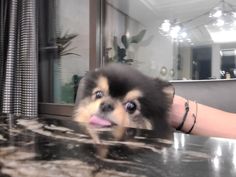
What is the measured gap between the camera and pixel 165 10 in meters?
1.71

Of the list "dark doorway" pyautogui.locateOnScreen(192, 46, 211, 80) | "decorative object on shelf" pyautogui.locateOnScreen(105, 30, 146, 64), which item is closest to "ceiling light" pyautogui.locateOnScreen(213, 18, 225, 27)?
"dark doorway" pyautogui.locateOnScreen(192, 46, 211, 80)

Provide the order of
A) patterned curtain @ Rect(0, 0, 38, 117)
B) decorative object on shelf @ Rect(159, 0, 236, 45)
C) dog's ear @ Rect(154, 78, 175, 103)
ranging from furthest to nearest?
patterned curtain @ Rect(0, 0, 38, 117), decorative object on shelf @ Rect(159, 0, 236, 45), dog's ear @ Rect(154, 78, 175, 103)

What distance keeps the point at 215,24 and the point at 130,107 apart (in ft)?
2.80

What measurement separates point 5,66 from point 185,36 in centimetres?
131

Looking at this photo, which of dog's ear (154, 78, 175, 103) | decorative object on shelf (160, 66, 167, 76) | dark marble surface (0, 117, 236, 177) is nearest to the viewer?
dark marble surface (0, 117, 236, 177)

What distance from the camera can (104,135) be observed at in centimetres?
46

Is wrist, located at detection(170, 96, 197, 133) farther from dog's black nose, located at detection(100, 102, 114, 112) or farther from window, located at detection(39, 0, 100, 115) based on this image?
window, located at detection(39, 0, 100, 115)

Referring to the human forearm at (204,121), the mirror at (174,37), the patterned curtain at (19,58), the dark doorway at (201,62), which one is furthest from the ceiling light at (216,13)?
the patterned curtain at (19,58)

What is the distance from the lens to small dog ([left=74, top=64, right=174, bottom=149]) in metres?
0.84

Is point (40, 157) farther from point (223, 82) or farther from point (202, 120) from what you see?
point (223, 82)

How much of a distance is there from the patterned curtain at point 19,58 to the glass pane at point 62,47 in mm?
132

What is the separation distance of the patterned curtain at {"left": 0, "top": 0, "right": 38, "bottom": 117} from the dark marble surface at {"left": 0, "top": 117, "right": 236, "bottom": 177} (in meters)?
1.68

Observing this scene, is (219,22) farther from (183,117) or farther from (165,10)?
(183,117)

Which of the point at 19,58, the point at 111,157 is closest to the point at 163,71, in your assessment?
the point at 19,58
